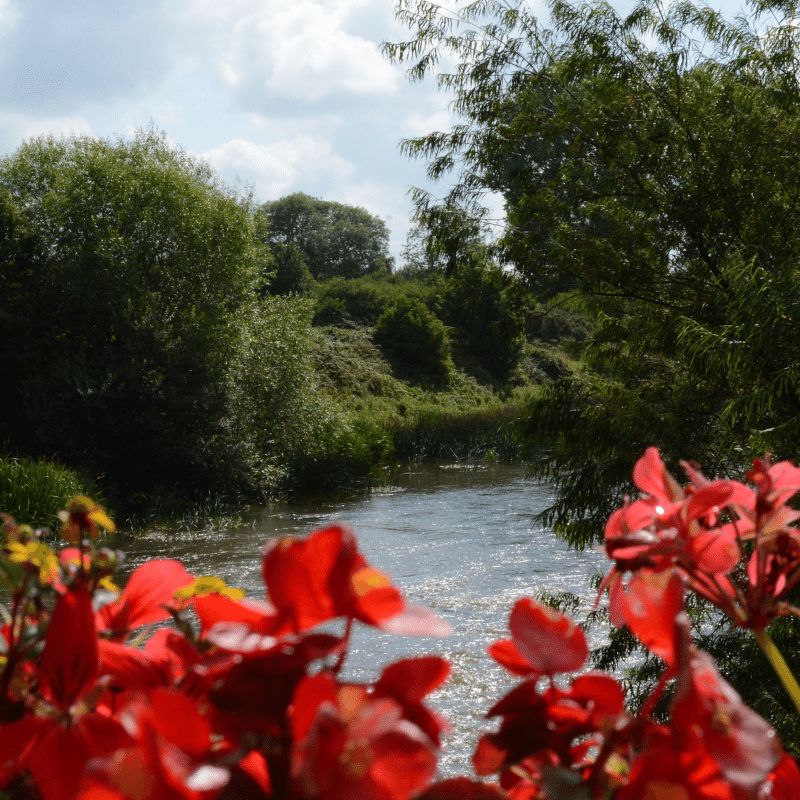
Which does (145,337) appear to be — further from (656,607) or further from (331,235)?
(331,235)

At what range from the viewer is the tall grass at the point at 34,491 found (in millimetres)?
8219

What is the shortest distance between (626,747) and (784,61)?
4647 mm

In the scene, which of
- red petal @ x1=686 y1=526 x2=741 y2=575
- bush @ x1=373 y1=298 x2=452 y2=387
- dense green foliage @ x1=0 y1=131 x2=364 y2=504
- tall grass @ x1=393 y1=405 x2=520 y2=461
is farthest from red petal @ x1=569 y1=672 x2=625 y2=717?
bush @ x1=373 y1=298 x2=452 y2=387

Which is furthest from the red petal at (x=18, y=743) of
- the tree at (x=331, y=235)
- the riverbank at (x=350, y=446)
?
the tree at (x=331, y=235)

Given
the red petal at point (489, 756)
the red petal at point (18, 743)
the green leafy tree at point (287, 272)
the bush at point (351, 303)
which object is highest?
the green leafy tree at point (287, 272)

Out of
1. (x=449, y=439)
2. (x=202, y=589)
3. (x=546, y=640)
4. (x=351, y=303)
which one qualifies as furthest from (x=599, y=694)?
(x=351, y=303)

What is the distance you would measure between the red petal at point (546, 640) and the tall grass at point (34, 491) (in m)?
8.55

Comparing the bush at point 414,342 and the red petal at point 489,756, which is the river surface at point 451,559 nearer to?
the red petal at point 489,756

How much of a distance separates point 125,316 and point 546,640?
460 inches

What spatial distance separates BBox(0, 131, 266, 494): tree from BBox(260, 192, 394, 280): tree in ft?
94.9

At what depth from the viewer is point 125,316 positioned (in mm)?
11203

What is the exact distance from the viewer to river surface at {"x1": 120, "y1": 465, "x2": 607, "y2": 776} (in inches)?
200

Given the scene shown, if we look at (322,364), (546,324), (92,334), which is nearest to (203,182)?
(92,334)

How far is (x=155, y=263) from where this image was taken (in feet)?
39.3
